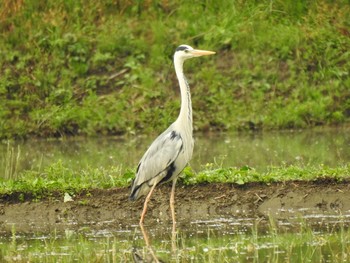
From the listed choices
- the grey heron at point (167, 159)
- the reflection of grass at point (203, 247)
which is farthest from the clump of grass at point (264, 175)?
the reflection of grass at point (203, 247)

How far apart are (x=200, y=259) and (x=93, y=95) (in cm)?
1064

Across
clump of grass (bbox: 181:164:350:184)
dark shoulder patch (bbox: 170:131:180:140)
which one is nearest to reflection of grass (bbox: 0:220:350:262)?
clump of grass (bbox: 181:164:350:184)

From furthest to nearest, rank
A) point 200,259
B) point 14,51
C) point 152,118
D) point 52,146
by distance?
point 14,51
point 152,118
point 52,146
point 200,259

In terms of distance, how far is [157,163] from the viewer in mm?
10812

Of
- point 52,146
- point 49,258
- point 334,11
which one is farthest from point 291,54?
point 49,258

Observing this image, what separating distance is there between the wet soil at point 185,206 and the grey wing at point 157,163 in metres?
0.40

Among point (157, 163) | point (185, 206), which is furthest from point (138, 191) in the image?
point (185, 206)

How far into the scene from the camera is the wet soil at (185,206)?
35.7ft

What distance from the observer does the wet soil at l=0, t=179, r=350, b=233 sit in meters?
10.9

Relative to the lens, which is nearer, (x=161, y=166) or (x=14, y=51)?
(x=161, y=166)

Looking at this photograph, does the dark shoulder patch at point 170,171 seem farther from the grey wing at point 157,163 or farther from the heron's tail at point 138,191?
the heron's tail at point 138,191

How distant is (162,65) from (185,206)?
28.2ft

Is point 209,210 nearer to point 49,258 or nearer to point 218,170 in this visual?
point 218,170

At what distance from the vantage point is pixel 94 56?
1950cm
